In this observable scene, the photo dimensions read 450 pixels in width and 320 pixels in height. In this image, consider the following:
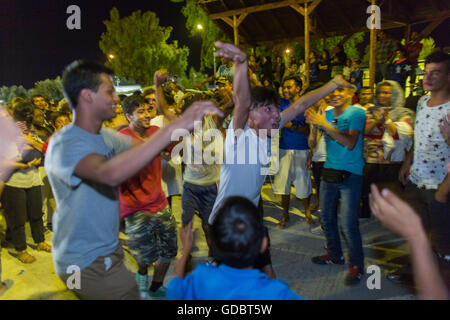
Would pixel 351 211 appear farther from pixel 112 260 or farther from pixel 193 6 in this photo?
pixel 193 6

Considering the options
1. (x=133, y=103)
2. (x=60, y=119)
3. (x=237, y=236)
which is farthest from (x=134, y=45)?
(x=237, y=236)

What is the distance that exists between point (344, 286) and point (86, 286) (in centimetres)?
290

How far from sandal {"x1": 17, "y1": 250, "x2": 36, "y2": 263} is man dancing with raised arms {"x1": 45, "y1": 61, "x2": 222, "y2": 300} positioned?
3383mm

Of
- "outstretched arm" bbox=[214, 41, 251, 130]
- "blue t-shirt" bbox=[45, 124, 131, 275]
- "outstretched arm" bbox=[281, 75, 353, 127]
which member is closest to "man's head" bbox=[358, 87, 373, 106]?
"outstretched arm" bbox=[281, 75, 353, 127]

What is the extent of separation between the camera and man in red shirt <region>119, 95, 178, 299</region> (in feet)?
10.6

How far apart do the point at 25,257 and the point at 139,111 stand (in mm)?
2997

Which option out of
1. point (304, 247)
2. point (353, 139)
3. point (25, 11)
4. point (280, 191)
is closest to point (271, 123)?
point (353, 139)

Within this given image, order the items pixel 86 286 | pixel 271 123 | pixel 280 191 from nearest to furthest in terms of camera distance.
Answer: pixel 86 286 < pixel 271 123 < pixel 280 191

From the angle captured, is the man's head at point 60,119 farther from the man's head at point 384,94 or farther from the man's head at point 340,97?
the man's head at point 384,94

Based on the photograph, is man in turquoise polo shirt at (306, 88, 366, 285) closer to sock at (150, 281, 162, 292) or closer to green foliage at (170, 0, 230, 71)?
sock at (150, 281, 162, 292)

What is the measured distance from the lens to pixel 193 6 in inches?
976

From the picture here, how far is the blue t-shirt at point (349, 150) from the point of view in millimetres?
3529

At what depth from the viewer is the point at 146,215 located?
325 centimetres

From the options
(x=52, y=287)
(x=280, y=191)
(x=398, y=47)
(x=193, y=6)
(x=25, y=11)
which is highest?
(x=25, y=11)
